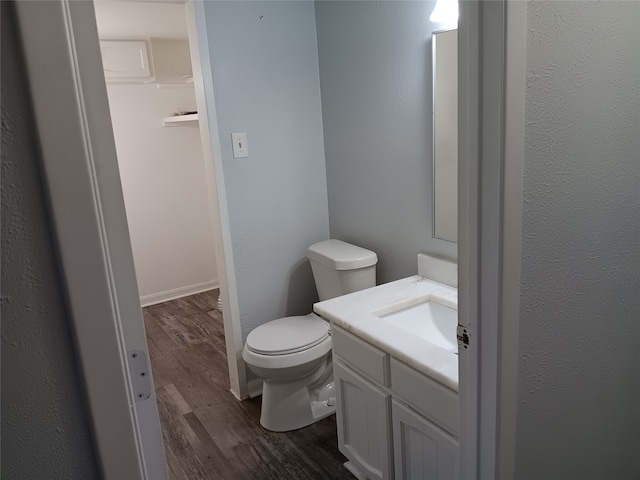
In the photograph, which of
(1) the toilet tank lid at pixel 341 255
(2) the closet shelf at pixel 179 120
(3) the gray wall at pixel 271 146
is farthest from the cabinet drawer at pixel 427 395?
(2) the closet shelf at pixel 179 120

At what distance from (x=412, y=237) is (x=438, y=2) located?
978 mm

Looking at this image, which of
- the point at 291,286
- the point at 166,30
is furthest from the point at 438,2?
the point at 166,30

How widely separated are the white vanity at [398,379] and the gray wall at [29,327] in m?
1.00

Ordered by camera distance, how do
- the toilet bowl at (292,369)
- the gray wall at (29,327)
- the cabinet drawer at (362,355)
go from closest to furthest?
the gray wall at (29,327) < the cabinet drawer at (362,355) < the toilet bowl at (292,369)

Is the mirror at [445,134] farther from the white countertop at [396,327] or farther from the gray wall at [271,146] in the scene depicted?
the gray wall at [271,146]

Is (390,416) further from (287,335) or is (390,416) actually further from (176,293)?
→ (176,293)

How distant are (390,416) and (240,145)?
1.49m

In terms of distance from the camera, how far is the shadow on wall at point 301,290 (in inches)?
112

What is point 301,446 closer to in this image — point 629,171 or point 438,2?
point 629,171

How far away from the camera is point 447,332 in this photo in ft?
6.21

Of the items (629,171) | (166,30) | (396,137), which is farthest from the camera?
(166,30)

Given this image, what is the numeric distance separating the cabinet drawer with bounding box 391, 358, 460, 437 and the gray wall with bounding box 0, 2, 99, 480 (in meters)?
1.00

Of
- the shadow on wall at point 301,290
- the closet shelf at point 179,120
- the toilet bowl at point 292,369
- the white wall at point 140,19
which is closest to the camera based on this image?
the toilet bowl at point 292,369

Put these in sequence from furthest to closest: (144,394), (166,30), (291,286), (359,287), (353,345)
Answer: (166,30), (291,286), (359,287), (353,345), (144,394)
